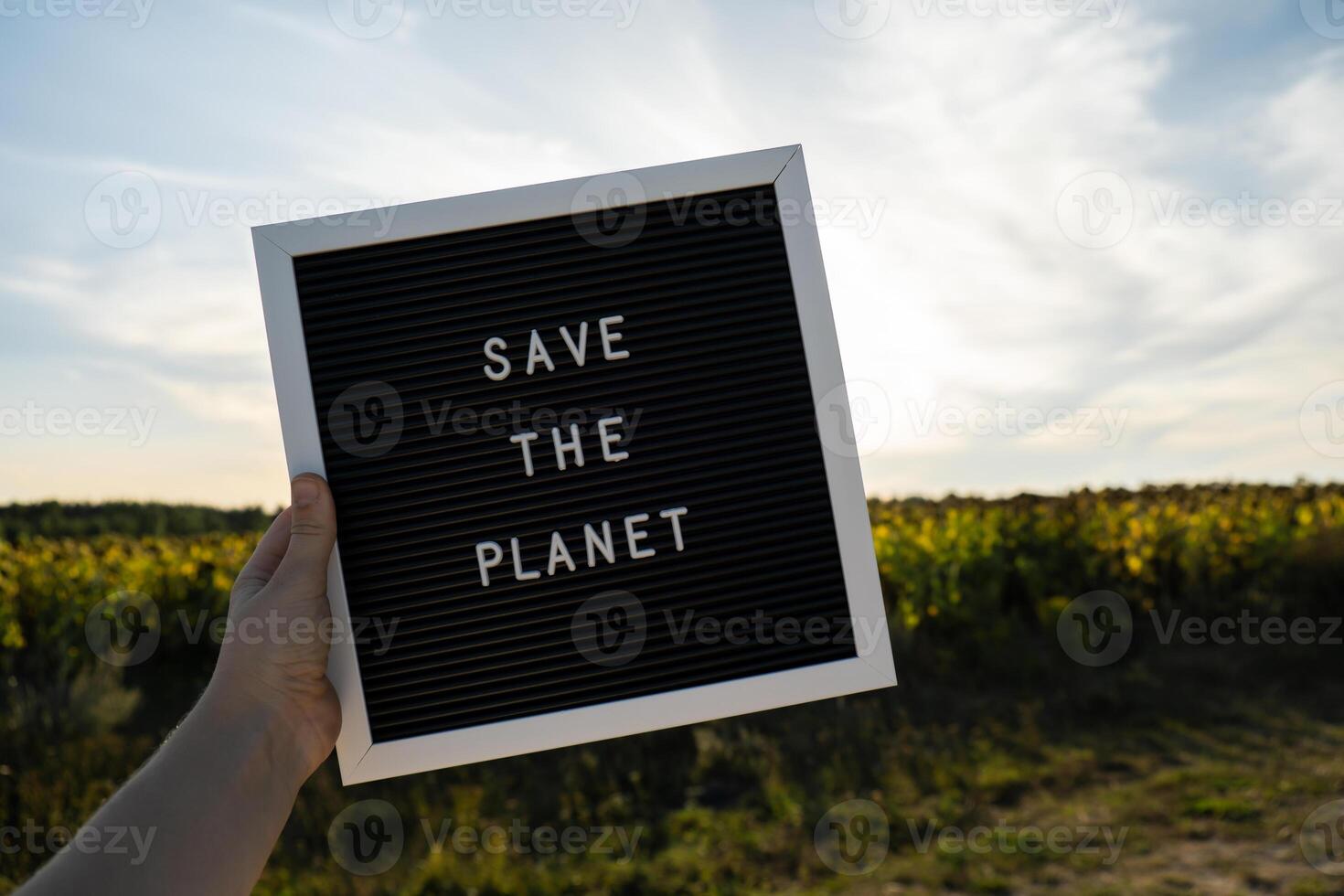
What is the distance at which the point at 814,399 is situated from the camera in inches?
82.0

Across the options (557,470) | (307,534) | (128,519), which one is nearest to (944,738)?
(557,470)

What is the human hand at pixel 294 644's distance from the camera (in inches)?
77.6

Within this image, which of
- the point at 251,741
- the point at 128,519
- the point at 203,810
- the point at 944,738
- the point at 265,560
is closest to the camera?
the point at 203,810

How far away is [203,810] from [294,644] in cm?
37

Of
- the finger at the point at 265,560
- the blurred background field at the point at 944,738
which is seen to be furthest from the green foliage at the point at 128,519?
the finger at the point at 265,560

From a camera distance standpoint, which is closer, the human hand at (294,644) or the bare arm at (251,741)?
the bare arm at (251,741)

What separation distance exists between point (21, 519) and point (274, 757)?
15030 millimetres

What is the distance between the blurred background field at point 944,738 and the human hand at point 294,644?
300 cm

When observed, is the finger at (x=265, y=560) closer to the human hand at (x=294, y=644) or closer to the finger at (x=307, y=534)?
the human hand at (x=294, y=644)

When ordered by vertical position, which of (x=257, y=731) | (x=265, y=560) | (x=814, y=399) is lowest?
(x=257, y=731)

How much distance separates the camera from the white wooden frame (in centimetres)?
200

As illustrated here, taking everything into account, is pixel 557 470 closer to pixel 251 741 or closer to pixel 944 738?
pixel 251 741

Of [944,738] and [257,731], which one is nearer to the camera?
[257,731]

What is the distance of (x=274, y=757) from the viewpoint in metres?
1.99
